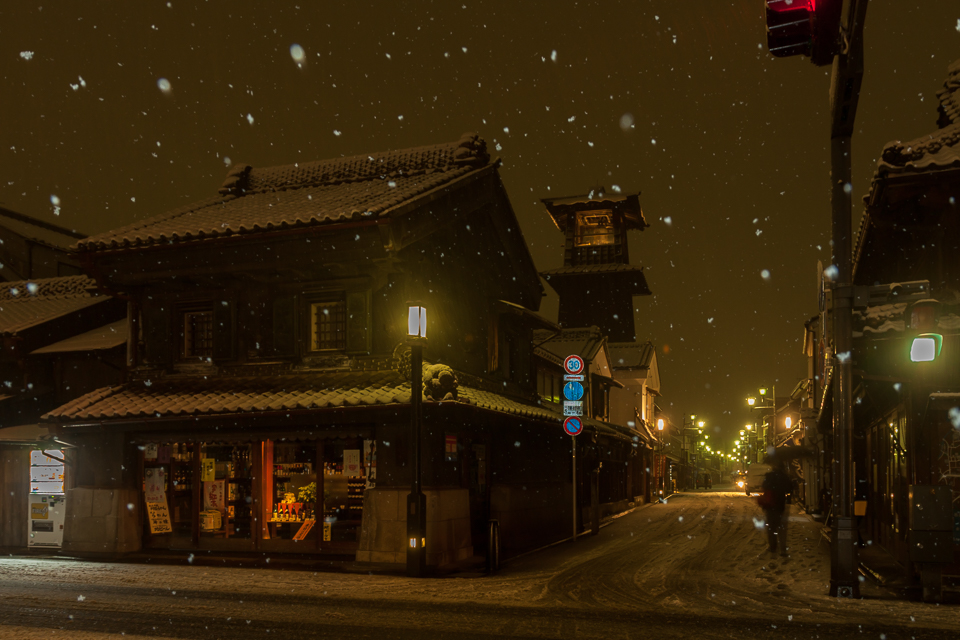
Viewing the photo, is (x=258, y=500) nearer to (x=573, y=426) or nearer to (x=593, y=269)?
(x=573, y=426)

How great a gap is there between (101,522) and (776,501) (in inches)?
601

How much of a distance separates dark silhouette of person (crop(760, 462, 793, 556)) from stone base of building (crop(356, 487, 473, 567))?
706cm

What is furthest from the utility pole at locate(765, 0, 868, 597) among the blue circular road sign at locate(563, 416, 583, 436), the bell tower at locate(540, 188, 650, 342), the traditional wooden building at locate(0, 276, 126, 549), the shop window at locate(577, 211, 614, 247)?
the shop window at locate(577, 211, 614, 247)

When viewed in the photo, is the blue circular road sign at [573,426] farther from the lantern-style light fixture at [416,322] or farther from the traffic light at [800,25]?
the traffic light at [800,25]

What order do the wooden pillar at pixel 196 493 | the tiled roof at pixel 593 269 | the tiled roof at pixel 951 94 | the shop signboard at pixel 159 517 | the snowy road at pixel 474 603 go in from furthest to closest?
the tiled roof at pixel 593 269 → the shop signboard at pixel 159 517 → the wooden pillar at pixel 196 493 → the tiled roof at pixel 951 94 → the snowy road at pixel 474 603

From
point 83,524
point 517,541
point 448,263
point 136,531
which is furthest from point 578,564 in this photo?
point 83,524

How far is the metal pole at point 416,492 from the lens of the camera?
1458cm

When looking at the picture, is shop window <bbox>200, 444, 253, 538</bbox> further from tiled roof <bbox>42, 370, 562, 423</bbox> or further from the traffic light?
the traffic light

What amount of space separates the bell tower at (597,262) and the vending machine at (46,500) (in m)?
38.0

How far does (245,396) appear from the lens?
1656 centimetres

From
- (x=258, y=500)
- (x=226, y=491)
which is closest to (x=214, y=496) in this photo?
(x=226, y=491)

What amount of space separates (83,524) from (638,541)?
46.7 feet

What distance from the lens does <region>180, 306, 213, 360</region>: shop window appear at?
1878 centimetres

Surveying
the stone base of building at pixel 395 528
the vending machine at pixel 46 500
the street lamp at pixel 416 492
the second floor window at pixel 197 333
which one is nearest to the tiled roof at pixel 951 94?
the street lamp at pixel 416 492
